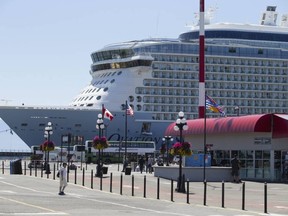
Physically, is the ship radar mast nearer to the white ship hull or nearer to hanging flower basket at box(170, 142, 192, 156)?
the white ship hull

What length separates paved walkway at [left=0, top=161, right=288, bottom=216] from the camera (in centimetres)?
2091

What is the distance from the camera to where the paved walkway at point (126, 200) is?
20906mm

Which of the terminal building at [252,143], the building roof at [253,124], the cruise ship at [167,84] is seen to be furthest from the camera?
the cruise ship at [167,84]

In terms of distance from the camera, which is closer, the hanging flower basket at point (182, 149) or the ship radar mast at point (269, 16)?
the hanging flower basket at point (182, 149)

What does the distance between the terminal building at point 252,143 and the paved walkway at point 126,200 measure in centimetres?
668

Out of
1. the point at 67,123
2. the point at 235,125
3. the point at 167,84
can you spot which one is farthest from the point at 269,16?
the point at 235,125

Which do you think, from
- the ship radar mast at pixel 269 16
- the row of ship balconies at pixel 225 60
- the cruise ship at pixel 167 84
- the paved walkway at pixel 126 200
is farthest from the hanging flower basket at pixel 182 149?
the ship radar mast at pixel 269 16

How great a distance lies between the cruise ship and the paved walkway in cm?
5116

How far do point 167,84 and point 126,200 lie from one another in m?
66.1

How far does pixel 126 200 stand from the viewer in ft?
82.9

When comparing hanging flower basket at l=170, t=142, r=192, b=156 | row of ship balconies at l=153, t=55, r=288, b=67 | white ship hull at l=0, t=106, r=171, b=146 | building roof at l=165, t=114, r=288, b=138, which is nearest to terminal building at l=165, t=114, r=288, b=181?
building roof at l=165, t=114, r=288, b=138

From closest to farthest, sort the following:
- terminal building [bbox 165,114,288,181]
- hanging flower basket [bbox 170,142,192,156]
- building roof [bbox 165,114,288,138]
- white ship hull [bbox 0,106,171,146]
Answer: hanging flower basket [bbox 170,142,192,156], building roof [bbox 165,114,288,138], terminal building [bbox 165,114,288,181], white ship hull [bbox 0,106,171,146]

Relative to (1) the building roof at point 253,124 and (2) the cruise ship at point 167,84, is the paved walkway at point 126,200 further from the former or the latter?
(2) the cruise ship at point 167,84

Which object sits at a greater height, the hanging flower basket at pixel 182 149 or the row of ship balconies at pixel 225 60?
the row of ship balconies at pixel 225 60
